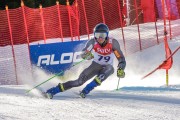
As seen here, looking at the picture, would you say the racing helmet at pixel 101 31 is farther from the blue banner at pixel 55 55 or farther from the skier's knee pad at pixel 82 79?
the blue banner at pixel 55 55

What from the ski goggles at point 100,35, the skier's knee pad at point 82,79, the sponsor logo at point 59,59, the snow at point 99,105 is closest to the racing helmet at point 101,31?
the ski goggles at point 100,35

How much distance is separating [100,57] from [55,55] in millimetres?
4761

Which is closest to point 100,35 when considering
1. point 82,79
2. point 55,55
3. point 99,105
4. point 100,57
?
point 100,57

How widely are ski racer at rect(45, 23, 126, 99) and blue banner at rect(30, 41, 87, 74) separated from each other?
14.7 feet

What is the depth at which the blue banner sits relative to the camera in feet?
44.4

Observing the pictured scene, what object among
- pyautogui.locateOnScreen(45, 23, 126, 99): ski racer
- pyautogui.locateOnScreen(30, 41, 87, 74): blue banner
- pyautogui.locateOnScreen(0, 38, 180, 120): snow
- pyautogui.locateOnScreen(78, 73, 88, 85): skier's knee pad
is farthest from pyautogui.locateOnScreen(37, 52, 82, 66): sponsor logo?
pyautogui.locateOnScreen(78, 73, 88, 85): skier's knee pad

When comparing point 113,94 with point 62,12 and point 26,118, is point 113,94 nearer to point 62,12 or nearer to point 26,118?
point 26,118

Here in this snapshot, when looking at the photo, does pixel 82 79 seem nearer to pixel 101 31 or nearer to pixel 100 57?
pixel 100 57

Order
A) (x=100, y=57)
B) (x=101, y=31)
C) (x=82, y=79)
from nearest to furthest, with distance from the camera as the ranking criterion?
(x=101, y=31), (x=82, y=79), (x=100, y=57)

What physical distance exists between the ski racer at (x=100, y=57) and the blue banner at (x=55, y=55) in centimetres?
449

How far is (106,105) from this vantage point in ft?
23.7

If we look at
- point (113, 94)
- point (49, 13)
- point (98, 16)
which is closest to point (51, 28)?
point (49, 13)

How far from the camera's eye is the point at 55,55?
13656 millimetres

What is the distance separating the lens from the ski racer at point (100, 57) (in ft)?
28.2
